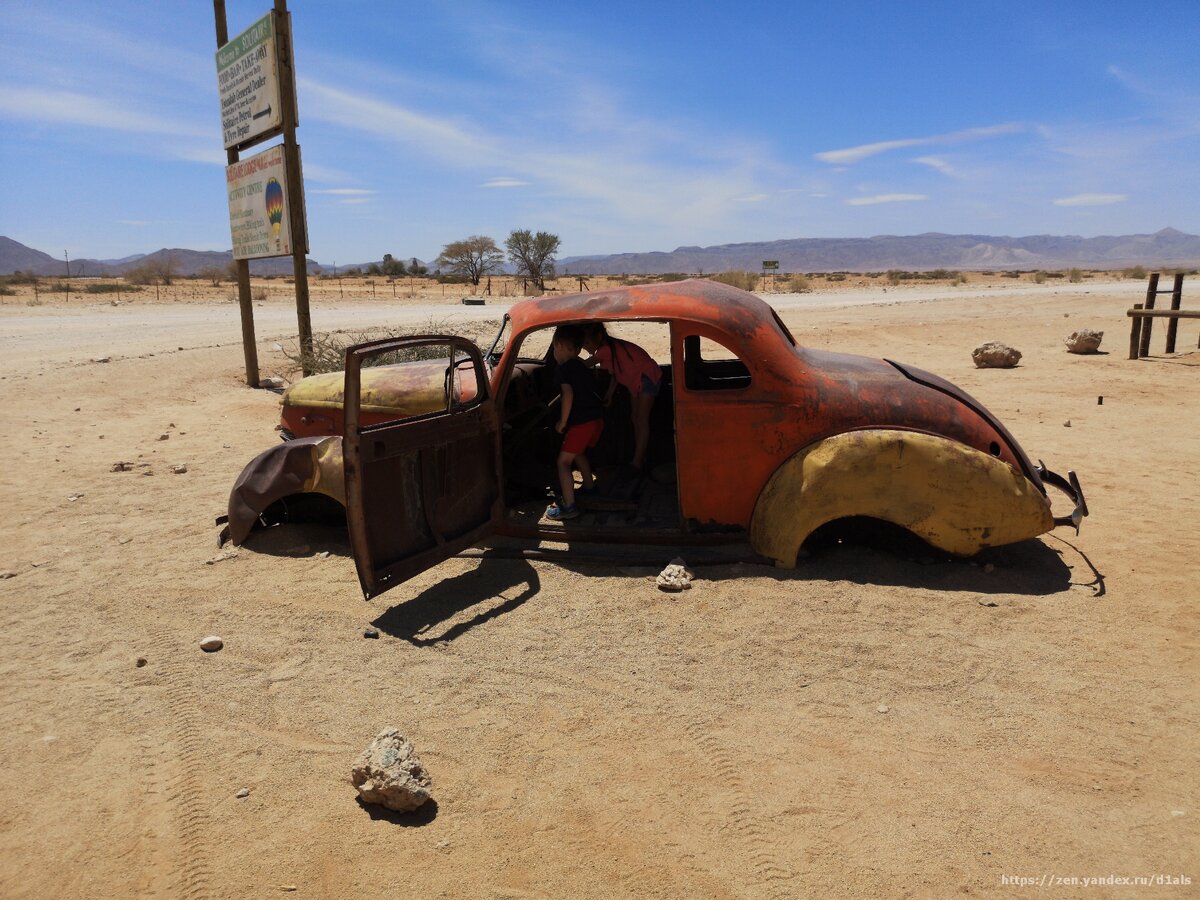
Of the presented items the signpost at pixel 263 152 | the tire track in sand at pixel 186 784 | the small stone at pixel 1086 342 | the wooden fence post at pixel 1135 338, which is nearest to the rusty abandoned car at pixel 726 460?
the tire track in sand at pixel 186 784

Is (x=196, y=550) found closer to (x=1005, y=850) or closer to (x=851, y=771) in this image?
(x=851, y=771)

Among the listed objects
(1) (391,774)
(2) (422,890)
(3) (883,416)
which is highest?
(3) (883,416)

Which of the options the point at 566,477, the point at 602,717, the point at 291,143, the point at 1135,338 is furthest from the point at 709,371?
the point at 1135,338

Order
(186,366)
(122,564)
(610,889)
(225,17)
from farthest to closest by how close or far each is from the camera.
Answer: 1. (186,366)
2. (225,17)
3. (122,564)
4. (610,889)

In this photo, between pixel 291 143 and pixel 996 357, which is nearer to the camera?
pixel 291 143

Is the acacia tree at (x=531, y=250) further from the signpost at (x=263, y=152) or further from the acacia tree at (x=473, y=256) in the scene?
the signpost at (x=263, y=152)

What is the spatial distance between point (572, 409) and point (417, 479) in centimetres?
114

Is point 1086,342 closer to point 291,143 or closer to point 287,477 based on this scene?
point 291,143

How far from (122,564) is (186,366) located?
8534 millimetres

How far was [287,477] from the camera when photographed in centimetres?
502

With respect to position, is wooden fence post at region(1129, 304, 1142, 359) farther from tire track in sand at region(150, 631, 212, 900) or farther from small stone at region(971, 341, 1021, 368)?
tire track in sand at region(150, 631, 212, 900)

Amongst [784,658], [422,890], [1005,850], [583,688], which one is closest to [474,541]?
[583,688]

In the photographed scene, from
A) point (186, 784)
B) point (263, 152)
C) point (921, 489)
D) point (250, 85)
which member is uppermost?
point (250, 85)

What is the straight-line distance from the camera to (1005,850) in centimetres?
251
